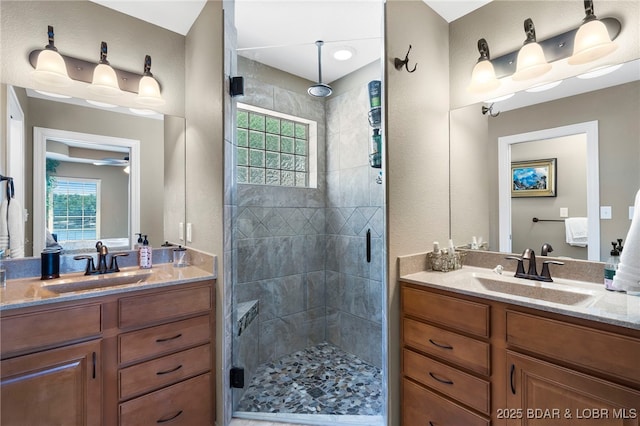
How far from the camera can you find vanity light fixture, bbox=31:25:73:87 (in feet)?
5.22

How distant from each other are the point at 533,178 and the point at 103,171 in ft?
8.69

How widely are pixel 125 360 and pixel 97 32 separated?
1.90 meters

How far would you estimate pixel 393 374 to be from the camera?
1.70 m

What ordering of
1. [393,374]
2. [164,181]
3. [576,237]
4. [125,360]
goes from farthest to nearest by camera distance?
1. [164,181]
2. [393,374]
3. [576,237]
4. [125,360]

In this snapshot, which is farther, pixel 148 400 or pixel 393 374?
pixel 393 374

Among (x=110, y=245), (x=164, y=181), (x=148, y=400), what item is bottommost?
(x=148, y=400)

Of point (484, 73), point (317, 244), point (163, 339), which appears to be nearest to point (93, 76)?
point (163, 339)

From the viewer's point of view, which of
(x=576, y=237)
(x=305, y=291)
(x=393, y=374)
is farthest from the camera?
(x=305, y=291)

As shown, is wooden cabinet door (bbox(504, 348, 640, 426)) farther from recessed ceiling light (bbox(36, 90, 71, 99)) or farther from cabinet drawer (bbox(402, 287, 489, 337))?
recessed ceiling light (bbox(36, 90, 71, 99))

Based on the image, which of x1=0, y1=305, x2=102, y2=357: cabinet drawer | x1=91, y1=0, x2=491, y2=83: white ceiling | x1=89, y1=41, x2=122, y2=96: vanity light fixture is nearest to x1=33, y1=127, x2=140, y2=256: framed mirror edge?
x1=89, y1=41, x2=122, y2=96: vanity light fixture

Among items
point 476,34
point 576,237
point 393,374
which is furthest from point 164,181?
point 576,237

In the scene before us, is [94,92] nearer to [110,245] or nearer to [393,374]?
[110,245]

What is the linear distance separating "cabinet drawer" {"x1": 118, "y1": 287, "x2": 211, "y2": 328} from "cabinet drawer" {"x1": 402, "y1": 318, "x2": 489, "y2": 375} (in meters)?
1.18

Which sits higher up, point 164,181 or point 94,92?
point 94,92
